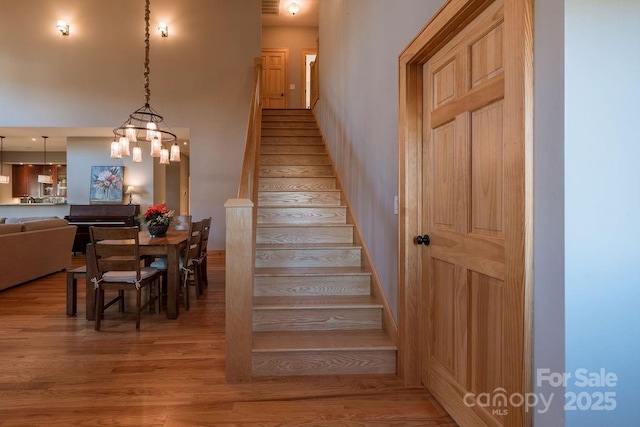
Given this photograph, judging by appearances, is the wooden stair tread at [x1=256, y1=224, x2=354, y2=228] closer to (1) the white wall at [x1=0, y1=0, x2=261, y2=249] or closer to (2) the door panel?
(2) the door panel

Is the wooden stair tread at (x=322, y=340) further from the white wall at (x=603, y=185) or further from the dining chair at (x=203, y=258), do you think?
the dining chair at (x=203, y=258)

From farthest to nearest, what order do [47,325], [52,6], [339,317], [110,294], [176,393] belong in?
[52,6], [110,294], [47,325], [339,317], [176,393]

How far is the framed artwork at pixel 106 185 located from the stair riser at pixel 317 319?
676 centimetres

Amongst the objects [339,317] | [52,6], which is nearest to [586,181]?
[339,317]

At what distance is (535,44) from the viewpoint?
3.78ft

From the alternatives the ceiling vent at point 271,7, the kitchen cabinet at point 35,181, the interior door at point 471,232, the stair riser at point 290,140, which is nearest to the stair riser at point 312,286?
the interior door at point 471,232

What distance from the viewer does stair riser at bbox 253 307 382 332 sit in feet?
8.50

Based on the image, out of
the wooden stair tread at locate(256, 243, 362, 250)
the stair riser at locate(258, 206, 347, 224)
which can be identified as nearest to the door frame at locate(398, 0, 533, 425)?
the wooden stair tread at locate(256, 243, 362, 250)

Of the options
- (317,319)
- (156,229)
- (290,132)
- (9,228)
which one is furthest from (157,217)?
(290,132)

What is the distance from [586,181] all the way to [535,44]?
486 millimetres

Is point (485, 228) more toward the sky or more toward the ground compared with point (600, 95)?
more toward the ground

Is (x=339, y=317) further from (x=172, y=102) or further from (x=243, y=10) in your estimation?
(x=243, y=10)

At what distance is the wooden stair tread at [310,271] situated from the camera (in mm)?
2918

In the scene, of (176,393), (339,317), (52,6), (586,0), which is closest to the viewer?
(586,0)
